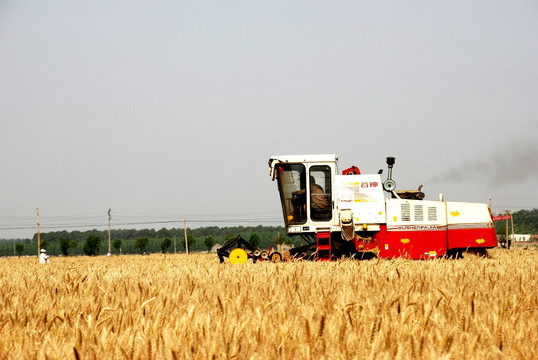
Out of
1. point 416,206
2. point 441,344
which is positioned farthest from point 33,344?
point 416,206

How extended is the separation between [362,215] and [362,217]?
6 cm

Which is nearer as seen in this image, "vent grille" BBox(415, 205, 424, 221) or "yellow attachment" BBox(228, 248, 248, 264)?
"yellow attachment" BBox(228, 248, 248, 264)

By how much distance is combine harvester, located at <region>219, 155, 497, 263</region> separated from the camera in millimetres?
15195

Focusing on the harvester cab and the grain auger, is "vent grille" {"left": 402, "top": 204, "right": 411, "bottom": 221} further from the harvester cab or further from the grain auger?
the grain auger

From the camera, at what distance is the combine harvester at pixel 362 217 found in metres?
15.2

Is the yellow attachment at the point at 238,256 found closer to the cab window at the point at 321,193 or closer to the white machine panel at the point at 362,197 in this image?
the cab window at the point at 321,193

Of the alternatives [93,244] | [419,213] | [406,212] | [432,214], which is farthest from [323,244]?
[93,244]

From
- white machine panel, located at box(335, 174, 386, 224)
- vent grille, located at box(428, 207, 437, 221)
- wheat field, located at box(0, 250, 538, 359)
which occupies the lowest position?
wheat field, located at box(0, 250, 538, 359)

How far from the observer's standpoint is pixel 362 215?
51.0 feet

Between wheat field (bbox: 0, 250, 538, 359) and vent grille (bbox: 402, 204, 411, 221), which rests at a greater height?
vent grille (bbox: 402, 204, 411, 221)

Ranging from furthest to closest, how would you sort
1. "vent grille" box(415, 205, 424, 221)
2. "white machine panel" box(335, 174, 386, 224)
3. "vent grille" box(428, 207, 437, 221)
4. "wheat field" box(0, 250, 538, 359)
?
1. "vent grille" box(428, 207, 437, 221)
2. "vent grille" box(415, 205, 424, 221)
3. "white machine panel" box(335, 174, 386, 224)
4. "wheat field" box(0, 250, 538, 359)

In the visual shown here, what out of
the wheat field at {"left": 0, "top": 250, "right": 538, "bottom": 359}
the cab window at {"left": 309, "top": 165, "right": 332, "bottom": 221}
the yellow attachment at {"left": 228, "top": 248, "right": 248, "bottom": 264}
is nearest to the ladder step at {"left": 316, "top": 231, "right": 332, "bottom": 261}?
the cab window at {"left": 309, "top": 165, "right": 332, "bottom": 221}

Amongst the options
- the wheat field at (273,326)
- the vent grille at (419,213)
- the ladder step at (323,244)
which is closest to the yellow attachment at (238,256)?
the ladder step at (323,244)

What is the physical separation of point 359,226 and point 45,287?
1061 cm
